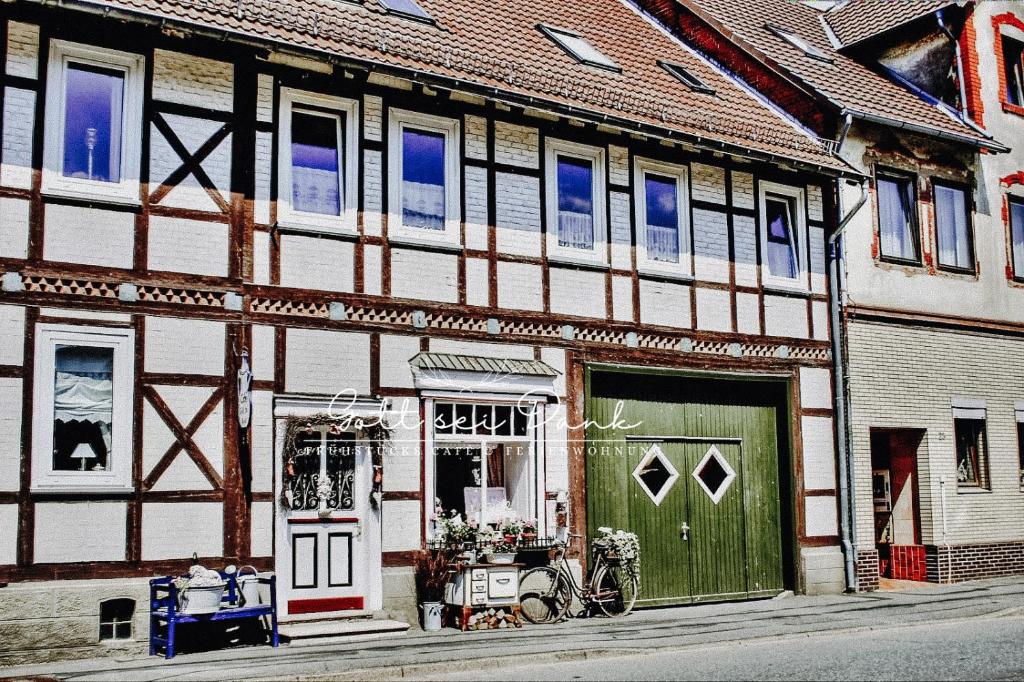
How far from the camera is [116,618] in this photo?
1162cm

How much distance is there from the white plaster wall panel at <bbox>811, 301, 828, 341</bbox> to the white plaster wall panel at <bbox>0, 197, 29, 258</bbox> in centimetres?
1115

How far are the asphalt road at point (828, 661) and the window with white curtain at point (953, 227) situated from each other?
27.6 ft

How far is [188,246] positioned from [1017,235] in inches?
587

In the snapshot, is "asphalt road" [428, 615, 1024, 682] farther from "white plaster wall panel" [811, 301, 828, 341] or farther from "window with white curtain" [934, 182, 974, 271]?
"window with white curtain" [934, 182, 974, 271]

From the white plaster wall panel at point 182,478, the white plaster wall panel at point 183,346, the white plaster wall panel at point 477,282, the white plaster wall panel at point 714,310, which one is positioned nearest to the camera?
the white plaster wall panel at point 182,478

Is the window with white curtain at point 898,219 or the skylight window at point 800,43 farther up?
the skylight window at point 800,43

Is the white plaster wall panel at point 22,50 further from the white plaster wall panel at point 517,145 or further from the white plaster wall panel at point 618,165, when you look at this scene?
the white plaster wall panel at point 618,165

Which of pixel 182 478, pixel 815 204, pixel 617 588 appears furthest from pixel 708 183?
pixel 182 478

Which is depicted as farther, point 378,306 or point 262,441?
point 378,306

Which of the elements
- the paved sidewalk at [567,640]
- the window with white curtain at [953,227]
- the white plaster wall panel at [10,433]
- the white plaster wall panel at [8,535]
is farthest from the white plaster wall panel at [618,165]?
the white plaster wall panel at [8,535]

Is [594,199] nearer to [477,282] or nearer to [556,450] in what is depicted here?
[477,282]

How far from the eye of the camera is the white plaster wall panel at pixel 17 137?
1155 centimetres

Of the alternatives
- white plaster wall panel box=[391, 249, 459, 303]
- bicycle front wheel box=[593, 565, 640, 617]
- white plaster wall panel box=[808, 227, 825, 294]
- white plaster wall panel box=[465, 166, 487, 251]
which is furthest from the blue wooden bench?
white plaster wall panel box=[808, 227, 825, 294]

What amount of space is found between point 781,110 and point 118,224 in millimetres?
11404
